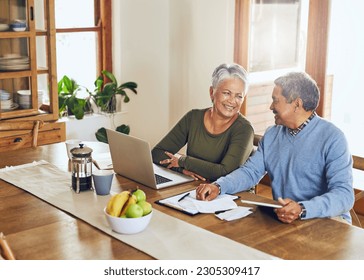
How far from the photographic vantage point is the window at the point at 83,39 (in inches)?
193

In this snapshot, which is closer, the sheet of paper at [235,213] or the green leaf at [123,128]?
the sheet of paper at [235,213]

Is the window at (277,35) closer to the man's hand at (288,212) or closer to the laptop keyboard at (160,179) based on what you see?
the laptop keyboard at (160,179)

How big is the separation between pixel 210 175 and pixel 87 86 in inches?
98.6

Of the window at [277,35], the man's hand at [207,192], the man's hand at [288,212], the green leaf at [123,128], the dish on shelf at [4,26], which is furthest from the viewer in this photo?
the green leaf at [123,128]

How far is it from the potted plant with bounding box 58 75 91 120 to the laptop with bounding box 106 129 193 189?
6.70 ft

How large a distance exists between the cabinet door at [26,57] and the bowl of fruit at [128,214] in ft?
7.55

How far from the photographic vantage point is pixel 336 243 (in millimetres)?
2025

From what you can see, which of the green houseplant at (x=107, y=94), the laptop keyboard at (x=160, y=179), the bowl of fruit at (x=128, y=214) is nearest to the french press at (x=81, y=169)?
the laptop keyboard at (x=160, y=179)

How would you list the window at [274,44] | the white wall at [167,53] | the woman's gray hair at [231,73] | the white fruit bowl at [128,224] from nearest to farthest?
the white fruit bowl at [128,224] → the woman's gray hair at [231,73] → the window at [274,44] → the white wall at [167,53]

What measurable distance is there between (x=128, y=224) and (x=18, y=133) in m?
1.92

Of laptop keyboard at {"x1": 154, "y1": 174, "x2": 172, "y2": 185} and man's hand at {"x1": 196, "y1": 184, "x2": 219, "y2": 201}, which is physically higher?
man's hand at {"x1": 196, "y1": 184, "x2": 219, "y2": 201}

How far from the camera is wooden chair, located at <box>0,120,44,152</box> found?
3547mm

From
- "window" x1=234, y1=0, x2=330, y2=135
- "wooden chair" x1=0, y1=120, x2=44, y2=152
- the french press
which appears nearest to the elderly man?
the french press

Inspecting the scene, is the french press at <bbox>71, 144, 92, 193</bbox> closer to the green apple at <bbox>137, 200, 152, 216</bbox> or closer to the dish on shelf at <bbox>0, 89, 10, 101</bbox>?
the green apple at <bbox>137, 200, 152, 216</bbox>
